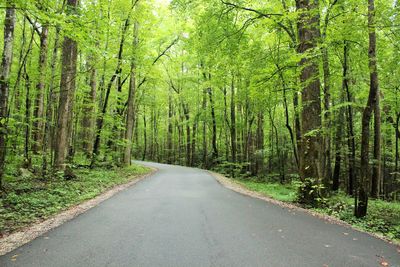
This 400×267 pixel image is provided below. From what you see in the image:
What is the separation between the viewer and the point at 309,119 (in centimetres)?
923

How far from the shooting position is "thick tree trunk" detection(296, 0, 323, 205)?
8.95 metres

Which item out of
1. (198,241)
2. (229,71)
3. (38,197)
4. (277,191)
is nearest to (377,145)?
(277,191)

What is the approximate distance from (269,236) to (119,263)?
283 cm

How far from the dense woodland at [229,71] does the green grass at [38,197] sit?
54 centimetres

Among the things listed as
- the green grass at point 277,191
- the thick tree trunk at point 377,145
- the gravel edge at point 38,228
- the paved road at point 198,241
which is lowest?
the green grass at point 277,191

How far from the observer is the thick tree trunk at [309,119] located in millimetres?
8945

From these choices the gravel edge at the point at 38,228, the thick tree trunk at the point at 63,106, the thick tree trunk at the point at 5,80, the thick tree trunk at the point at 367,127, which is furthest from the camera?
the thick tree trunk at the point at 63,106

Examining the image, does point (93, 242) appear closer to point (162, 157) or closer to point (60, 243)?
point (60, 243)

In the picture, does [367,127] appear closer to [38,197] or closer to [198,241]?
[198,241]

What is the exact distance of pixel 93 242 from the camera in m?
4.63

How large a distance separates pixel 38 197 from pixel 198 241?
5.68 metres

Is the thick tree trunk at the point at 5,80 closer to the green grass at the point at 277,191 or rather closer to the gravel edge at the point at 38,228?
the gravel edge at the point at 38,228

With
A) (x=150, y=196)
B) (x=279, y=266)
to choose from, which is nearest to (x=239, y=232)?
(x=279, y=266)

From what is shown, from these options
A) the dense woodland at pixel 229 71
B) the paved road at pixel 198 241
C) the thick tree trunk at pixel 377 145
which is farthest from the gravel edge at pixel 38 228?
the thick tree trunk at pixel 377 145
